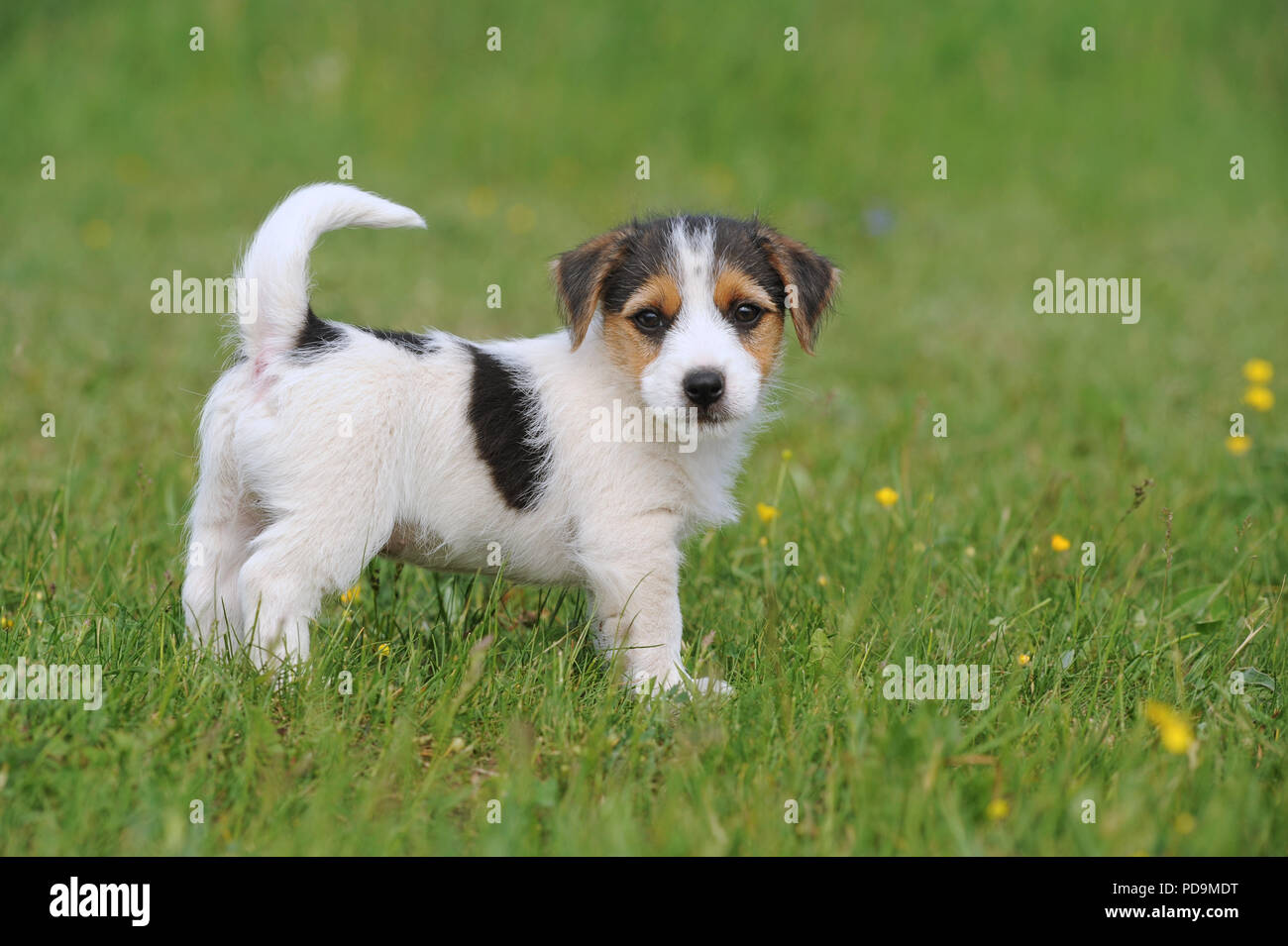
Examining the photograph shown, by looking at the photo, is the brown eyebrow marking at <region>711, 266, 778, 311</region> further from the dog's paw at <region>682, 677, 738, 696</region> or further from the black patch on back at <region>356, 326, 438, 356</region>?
the dog's paw at <region>682, 677, 738, 696</region>

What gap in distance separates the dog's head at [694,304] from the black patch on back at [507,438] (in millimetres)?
308

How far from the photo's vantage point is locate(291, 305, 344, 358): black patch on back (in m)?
4.01

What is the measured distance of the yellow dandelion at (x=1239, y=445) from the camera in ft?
20.2

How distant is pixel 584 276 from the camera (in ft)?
14.0

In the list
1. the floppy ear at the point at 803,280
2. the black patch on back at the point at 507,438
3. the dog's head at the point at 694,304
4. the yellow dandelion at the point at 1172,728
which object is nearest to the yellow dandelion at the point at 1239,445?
the yellow dandelion at the point at 1172,728

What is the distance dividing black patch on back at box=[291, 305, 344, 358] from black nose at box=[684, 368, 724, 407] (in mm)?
1175

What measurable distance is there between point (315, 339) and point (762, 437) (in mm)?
3801

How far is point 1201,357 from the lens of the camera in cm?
888

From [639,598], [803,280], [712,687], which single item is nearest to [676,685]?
[712,687]

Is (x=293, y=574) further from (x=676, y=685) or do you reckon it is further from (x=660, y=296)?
(x=660, y=296)

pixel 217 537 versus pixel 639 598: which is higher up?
pixel 217 537

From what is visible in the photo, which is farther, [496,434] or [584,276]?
[584,276]
